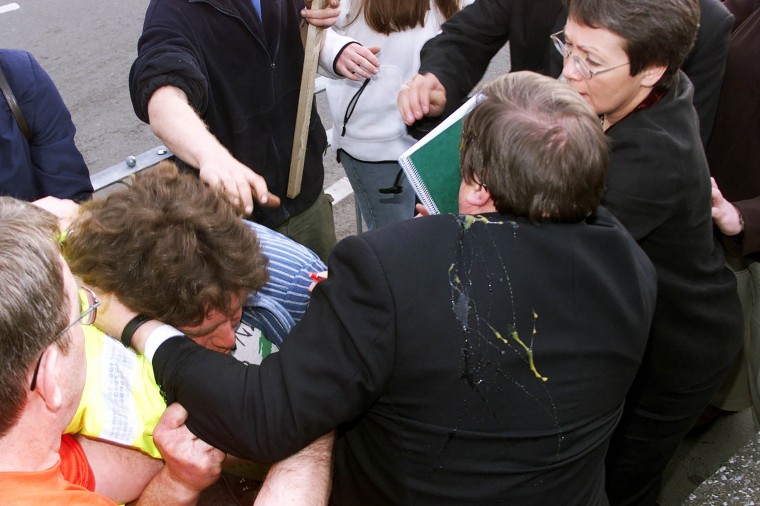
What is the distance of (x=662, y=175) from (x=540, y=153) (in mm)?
677

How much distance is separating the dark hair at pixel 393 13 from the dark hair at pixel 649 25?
1.06 meters

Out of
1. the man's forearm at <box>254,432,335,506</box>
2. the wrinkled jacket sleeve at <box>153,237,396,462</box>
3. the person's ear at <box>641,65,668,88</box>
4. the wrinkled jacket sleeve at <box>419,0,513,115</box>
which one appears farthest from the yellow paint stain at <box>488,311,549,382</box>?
the wrinkled jacket sleeve at <box>419,0,513,115</box>

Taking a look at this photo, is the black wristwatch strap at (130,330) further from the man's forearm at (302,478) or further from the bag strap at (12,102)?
the bag strap at (12,102)

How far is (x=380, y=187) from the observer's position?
335cm

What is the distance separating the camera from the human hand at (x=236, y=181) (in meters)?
1.98

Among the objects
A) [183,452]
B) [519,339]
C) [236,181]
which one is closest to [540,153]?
[519,339]

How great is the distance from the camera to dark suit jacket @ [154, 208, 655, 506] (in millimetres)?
1416

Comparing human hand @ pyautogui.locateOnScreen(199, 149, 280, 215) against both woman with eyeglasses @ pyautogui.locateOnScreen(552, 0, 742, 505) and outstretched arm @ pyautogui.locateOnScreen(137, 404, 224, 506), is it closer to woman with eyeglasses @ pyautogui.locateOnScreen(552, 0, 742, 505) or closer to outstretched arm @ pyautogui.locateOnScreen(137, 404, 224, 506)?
outstretched arm @ pyautogui.locateOnScreen(137, 404, 224, 506)

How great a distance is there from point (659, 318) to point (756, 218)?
555 millimetres

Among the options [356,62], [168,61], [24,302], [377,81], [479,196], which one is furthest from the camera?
[377,81]

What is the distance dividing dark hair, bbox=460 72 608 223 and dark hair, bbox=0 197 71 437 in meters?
0.86

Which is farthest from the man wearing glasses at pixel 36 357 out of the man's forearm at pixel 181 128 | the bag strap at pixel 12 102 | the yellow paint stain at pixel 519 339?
the bag strap at pixel 12 102

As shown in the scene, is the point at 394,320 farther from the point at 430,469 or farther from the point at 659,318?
the point at 659,318

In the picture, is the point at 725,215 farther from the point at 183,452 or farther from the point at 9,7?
the point at 9,7
